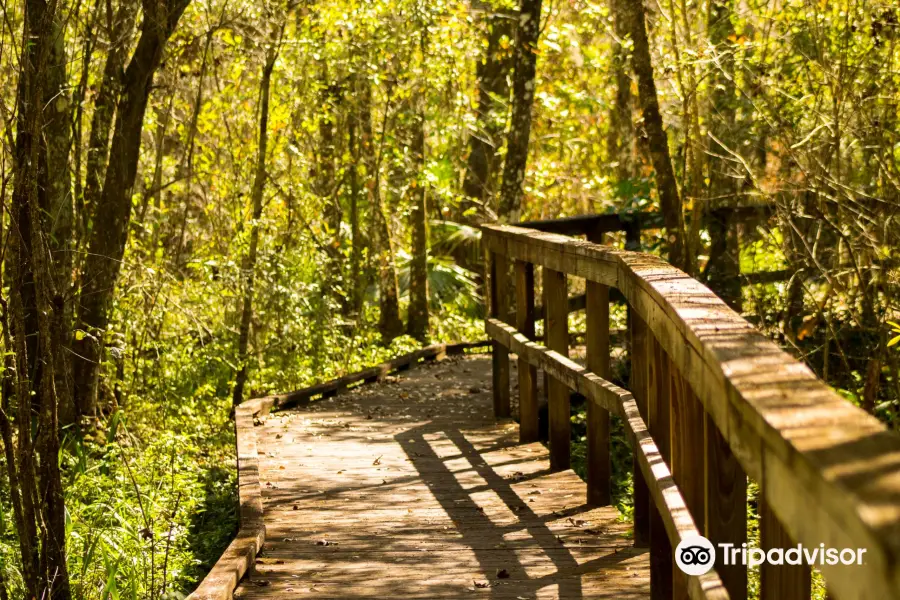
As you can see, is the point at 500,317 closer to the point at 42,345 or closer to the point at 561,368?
the point at 561,368

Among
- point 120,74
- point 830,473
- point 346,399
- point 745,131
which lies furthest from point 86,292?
point 830,473

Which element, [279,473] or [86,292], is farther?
[86,292]

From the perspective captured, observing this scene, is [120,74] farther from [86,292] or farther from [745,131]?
[745,131]

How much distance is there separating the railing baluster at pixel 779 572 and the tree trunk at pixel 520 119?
10349 millimetres

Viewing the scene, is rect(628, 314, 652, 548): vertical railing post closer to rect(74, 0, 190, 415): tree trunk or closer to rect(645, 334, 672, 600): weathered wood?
rect(645, 334, 672, 600): weathered wood

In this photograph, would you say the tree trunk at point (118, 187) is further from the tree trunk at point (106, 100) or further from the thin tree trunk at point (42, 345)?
the thin tree trunk at point (42, 345)

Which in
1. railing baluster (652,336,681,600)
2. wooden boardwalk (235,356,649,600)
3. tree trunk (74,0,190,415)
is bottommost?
wooden boardwalk (235,356,649,600)

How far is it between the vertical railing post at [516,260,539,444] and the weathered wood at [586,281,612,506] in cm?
157

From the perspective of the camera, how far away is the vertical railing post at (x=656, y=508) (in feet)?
14.3

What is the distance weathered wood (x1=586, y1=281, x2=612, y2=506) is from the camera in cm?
584

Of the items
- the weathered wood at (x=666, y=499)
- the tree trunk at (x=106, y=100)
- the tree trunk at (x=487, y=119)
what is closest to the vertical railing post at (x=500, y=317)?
the tree trunk at (x=106, y=100)

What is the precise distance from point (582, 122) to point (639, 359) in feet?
61.1

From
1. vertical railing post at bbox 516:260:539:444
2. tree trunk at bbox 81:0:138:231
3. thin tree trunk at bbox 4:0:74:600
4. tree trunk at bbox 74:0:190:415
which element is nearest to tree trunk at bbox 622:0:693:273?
vertical railing post at bbox 516:260:539:444

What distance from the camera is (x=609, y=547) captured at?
5.43 meters
